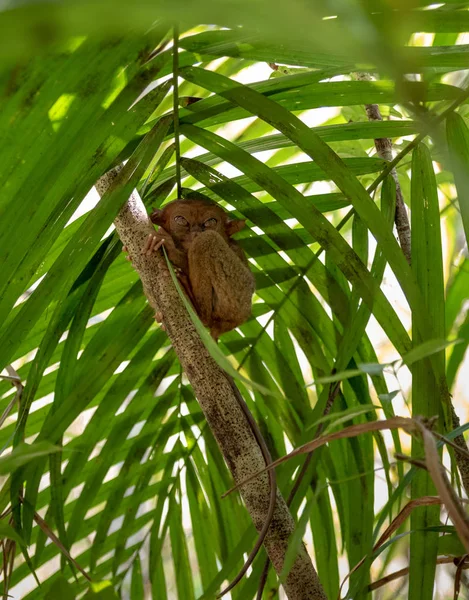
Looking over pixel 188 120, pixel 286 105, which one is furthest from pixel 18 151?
pixel 286 105

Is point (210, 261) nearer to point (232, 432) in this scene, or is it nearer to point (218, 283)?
point (218, 283)

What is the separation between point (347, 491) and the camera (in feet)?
6.65

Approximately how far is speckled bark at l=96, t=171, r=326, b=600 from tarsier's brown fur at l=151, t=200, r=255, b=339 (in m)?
0.47

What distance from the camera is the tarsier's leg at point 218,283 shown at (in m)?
2.16

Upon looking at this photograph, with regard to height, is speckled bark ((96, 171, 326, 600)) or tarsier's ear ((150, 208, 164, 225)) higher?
tarsier's ear ((150, 208, 164, 225))

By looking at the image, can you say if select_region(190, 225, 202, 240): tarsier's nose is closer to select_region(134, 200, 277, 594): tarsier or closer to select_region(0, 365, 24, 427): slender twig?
select_region(134, 200, 277, 594): tarsier

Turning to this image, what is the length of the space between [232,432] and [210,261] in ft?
2.54

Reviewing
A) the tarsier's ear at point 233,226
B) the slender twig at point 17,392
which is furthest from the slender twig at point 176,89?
the slender twig at point 17,392

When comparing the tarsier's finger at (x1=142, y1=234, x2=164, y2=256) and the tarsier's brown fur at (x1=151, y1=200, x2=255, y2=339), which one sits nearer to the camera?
the tarsier's finger at (x1=142, y1=234, x2=164, y2=256)

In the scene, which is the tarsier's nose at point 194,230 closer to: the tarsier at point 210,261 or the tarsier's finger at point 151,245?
the tarsier at point 210,261

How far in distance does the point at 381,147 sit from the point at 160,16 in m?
2.33

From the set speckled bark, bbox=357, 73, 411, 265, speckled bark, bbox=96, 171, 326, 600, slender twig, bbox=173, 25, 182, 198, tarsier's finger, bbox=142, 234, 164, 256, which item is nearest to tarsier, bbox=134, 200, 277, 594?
slender twig, bbox=173, 25, 182, 198

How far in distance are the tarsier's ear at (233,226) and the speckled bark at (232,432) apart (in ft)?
1.83

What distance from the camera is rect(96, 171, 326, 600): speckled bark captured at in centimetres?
162
